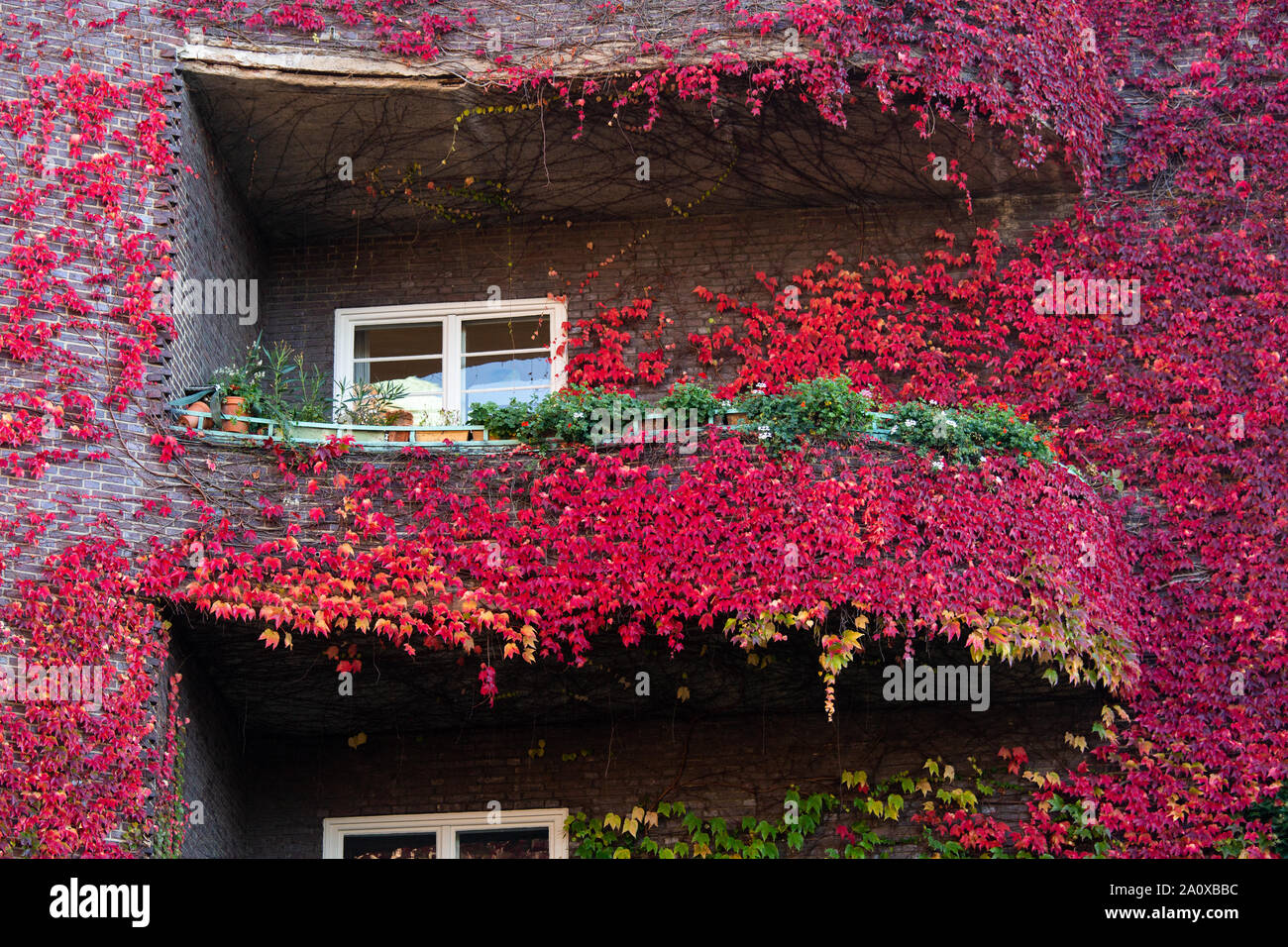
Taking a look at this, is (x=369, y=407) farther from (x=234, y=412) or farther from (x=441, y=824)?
(x=441, y=824)

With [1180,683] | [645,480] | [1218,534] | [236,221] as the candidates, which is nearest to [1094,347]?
[1218,534]

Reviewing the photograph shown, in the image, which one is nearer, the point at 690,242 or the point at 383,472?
the point at 383,472

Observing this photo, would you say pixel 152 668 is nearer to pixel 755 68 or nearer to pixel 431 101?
pixel 431 101

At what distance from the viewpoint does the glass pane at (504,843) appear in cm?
1334

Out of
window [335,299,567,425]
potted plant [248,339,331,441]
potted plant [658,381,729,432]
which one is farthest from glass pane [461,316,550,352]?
potted plant [658,381,729,432]

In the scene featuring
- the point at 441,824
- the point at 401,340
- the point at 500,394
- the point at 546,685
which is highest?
the point at 401,340

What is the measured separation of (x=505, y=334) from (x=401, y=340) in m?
0.99

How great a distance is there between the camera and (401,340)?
15.1 meters

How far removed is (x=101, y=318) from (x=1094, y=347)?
834 centimetres

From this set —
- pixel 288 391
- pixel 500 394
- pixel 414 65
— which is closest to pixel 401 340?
pixel 500 394

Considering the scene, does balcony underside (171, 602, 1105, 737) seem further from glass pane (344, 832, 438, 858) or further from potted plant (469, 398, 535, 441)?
potted plant (469, 398, 535, 441)

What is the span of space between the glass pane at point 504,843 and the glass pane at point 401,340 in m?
4.46

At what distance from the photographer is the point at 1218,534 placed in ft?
44.0

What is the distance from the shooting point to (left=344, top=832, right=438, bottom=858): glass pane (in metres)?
13.5
